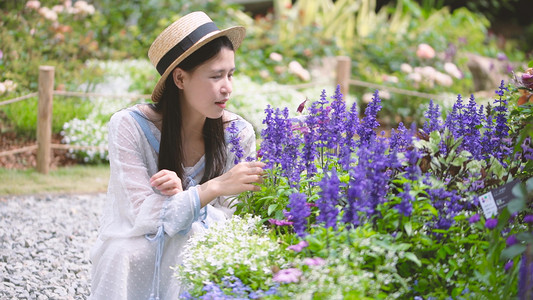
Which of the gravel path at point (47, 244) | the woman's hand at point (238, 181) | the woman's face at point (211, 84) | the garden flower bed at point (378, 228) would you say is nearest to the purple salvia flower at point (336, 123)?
the garden flower bed at point (378, 228)

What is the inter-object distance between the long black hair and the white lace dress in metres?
0.06

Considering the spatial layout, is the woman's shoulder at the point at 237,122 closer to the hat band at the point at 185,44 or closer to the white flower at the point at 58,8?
the hat band at the point at 185,44

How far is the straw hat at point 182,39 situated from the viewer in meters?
2.65

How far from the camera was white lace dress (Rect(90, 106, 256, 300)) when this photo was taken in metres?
2.47

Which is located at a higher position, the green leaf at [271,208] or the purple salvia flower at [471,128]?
the purple salvia flower at [471,128]

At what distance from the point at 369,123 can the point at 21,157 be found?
14.4 feet

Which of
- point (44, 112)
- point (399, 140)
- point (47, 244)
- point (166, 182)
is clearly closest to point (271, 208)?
point (166, 182)

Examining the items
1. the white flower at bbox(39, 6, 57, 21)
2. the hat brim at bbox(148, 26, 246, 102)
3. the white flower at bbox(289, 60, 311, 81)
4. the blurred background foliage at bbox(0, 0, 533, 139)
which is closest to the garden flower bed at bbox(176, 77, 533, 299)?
the hat brim at bbox(148, 26, 246, 102)

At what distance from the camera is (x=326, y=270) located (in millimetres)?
1773

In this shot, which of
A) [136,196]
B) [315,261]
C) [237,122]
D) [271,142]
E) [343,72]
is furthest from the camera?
[343,72]

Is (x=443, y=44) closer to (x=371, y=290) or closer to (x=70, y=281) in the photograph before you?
(x=70, y=281)

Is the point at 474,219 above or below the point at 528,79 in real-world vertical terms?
below

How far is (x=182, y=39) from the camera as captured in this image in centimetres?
266

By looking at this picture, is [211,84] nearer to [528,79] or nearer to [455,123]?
[455,123]
